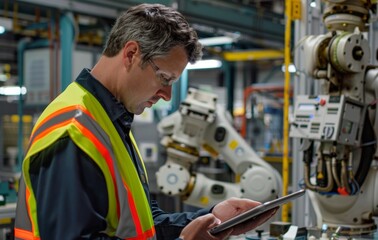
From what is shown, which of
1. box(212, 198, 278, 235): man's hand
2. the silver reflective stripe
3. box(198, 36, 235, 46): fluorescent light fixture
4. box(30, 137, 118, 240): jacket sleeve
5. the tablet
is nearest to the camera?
box(30, 137, 118, 240): jacket sleeve

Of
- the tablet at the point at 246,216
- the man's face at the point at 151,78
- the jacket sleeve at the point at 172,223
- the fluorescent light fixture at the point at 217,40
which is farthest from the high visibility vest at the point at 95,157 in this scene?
the fluorescent light fixture at the point at 217,40

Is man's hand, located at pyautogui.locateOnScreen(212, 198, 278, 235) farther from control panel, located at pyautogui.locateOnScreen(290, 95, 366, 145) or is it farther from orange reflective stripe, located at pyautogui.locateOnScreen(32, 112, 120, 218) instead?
control panel, located at pyautogui.locateOnScreen(290, 95, 366, 145)

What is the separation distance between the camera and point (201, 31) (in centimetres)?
768

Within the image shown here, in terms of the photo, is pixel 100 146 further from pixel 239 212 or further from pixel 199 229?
pixel 239 212

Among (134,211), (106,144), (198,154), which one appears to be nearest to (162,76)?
(106,144)

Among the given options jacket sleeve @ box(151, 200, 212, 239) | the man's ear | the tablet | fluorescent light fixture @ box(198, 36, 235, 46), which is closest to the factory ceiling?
fluorescent light fixture @ box(198, 36, 235, 46)

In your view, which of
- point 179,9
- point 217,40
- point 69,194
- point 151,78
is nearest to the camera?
point 69,194

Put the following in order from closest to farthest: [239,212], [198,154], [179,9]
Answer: [239,212] < [198,154] < [179,9]

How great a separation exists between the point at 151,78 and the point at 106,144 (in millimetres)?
268

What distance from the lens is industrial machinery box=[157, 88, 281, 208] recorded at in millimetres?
4895

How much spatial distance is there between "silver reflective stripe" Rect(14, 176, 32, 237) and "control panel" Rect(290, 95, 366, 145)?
8.19 ft

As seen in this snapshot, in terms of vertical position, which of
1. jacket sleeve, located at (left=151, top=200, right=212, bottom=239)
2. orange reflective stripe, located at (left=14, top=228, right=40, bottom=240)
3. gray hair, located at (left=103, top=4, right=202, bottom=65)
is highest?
gray hair, located at (left=103, top=4, right=202, bottom=65)

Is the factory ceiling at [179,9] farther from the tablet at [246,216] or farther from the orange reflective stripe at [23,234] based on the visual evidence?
the orange reflective stripe at [23,234]

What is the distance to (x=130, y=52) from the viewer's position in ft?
5.06
